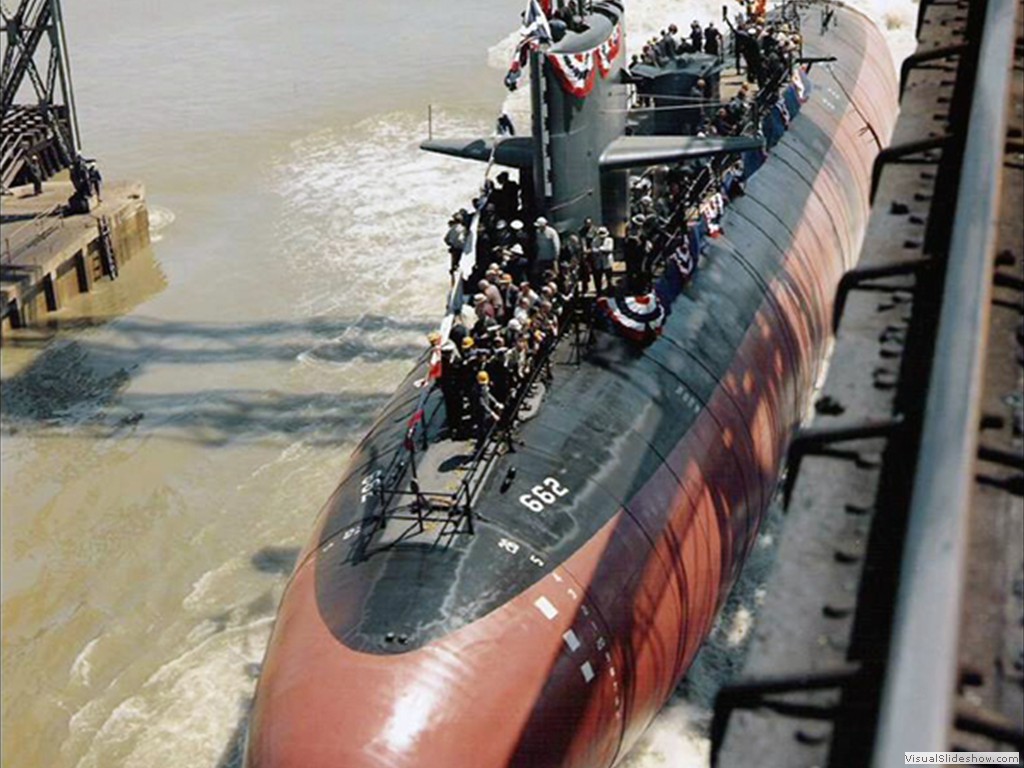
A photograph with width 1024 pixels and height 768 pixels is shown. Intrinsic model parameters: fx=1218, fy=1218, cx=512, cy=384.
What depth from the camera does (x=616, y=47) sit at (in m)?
19.1

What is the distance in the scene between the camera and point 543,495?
13.9 m

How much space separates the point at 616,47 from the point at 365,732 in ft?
39.8

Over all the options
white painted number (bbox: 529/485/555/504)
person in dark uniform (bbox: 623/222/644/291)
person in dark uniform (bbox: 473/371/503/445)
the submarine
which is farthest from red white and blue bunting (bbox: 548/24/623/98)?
white painted number (bbox: 529/485/555/504)

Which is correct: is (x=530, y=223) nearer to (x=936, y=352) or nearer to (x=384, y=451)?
(x=384, y=451)

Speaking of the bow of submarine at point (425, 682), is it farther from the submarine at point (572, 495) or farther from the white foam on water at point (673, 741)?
the white foam on water at point (673, 741)

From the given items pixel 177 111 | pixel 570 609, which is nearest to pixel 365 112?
pixel 177 111

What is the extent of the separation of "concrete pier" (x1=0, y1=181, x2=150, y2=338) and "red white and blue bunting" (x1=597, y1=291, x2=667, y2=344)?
18.1m

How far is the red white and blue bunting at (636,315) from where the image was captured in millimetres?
16953

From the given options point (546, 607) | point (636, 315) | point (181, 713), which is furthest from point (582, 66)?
point (181, 713)

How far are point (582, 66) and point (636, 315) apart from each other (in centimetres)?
391

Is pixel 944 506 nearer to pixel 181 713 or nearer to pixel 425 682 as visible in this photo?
pixel 425 682

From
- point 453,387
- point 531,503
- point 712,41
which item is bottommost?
point 531,503

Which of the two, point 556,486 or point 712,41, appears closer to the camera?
point 556,486

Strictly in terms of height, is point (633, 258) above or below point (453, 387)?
above
